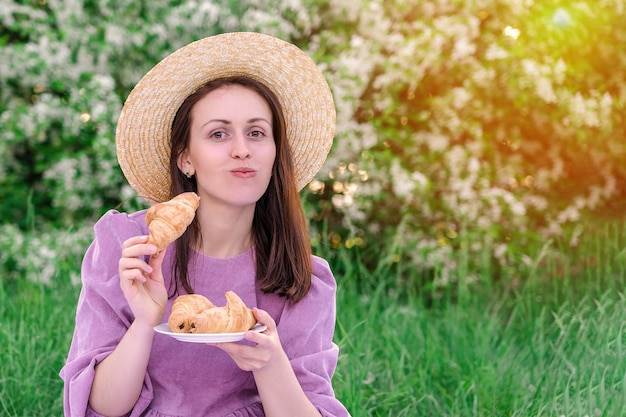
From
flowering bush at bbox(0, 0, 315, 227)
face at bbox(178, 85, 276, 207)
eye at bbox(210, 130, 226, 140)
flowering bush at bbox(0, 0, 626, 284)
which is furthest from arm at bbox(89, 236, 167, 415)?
flowering bush at bbox(0, 0, 315, 227)

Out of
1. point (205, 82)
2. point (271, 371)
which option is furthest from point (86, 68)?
point (271, 371)

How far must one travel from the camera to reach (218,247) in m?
2.49

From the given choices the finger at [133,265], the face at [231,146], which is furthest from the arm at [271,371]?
the face at [231,146]

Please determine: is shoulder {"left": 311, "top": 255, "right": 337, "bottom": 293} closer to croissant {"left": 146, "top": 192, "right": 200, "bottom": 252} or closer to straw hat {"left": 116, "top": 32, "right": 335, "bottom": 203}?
straw hat {"left": 116, "top": 32, "right": 335, "bottom": 203}

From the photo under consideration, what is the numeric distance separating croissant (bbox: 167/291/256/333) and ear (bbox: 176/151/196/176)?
52 cm

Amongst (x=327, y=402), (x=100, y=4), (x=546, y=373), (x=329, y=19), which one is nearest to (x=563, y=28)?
(x=329, y=19)

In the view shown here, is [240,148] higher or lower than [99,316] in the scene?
higher

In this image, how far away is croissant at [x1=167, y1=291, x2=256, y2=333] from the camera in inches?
77.4

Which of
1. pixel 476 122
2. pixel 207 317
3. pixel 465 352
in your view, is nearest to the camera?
pixel 207 317

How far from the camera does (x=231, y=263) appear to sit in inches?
97.4

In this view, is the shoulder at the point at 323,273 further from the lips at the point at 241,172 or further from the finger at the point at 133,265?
the finger at the point at 133,265

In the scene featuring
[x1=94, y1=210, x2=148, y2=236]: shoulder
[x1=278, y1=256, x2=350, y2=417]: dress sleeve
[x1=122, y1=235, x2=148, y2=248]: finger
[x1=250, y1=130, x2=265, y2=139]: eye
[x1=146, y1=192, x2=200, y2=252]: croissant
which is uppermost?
[x1=250, y1=130, x2=265, y2=139]: eye

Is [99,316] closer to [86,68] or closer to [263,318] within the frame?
[263,318]

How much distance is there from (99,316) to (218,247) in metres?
0.39
